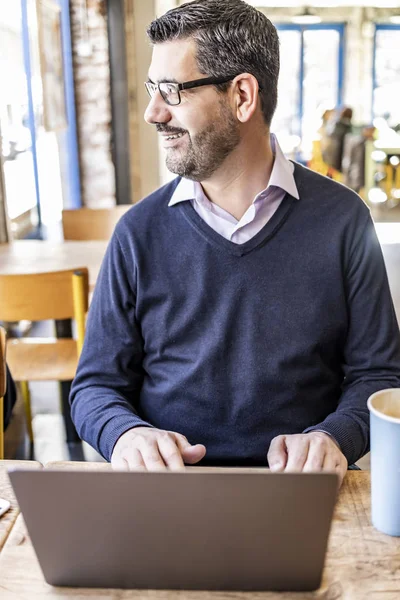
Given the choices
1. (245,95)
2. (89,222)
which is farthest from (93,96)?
(245,95)

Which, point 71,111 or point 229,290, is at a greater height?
point 71,111

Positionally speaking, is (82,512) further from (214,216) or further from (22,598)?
(214,216)

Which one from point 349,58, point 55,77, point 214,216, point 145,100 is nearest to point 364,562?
point 214,216

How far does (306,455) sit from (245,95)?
688mm

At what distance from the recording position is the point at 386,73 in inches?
499

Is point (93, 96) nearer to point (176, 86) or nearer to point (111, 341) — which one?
point (176, 86)

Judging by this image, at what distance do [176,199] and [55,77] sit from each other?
10.2 ft

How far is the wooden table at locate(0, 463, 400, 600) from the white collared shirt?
578 millimetres

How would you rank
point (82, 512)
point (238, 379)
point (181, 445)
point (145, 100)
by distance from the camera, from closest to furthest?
point (82, 512)
point (181, 445)
point (238, 379)
point (145, 100)

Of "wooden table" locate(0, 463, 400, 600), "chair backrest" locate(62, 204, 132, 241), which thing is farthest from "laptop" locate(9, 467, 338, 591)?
"chair backrest" locate(62, 204, 132, 241)

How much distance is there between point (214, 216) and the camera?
130 cm

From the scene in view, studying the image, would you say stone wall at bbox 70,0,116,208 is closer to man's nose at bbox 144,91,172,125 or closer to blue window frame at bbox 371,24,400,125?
man's nose at bbox 144,91,172,125

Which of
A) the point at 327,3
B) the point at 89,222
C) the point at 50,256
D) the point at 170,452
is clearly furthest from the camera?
the point at 327,3

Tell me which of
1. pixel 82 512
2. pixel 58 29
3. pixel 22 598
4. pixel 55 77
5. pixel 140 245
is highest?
pixel 58 29
